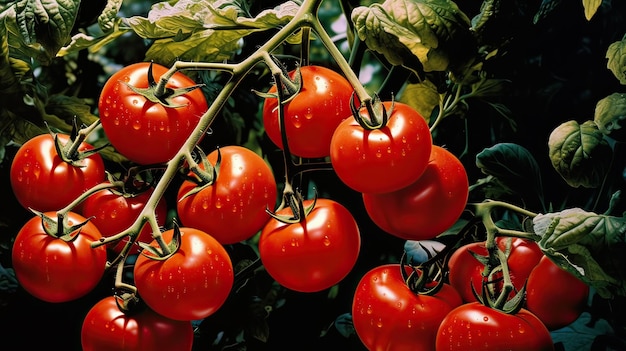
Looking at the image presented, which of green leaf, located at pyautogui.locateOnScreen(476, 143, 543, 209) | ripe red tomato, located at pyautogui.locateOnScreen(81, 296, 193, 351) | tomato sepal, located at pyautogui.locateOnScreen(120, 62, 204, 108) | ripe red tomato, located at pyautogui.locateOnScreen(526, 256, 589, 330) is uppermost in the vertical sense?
tomato sepal, located at pyautogui.locateOnScreen(120, 62, 204, 108)

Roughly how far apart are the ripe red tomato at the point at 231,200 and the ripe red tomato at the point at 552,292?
0.17m

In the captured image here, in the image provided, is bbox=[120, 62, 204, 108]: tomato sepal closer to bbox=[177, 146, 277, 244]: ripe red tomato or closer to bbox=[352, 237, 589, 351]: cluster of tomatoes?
bbox=[177, 146, 277, 244]: ripe red tomato

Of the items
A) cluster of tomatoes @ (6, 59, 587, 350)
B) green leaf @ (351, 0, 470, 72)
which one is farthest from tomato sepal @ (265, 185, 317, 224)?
green leaf @ (351, 0, 470, 72)

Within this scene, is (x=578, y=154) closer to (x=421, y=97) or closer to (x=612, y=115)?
(x=612, y=115)

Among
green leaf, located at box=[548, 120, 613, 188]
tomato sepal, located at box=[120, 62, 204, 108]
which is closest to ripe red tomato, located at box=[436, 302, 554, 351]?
green leaf, located at box=[548, 120, 613, 188]

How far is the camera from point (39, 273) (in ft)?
1.56

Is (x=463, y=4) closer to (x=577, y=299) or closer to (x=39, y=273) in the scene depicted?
(x=577, y=299)

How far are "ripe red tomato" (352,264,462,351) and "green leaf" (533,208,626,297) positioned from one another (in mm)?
75

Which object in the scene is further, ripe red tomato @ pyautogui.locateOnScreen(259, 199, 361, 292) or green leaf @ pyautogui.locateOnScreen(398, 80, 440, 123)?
green leaf @ pyautogui.locateOnScreen(398, 80, 440, 123)

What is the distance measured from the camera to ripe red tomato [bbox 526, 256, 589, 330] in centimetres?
47

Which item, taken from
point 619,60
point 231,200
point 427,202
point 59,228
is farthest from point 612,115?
point 59,228

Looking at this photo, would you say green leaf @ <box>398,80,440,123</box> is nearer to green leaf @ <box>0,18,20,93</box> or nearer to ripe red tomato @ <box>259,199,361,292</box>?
ripe red tomato @ <box>259,199,361,292</box>

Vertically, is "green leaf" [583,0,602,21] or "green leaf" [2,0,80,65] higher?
"green leaf" [583,0,602,21]

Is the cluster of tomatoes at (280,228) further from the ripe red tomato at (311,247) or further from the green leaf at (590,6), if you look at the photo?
the green leaf at (590,6)
